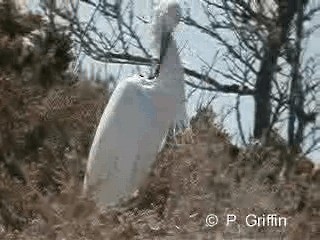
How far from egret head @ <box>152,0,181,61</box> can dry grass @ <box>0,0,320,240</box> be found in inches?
23.9

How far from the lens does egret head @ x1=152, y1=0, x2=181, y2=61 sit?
454 cm

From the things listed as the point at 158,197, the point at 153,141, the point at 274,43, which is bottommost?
the point at 158,197

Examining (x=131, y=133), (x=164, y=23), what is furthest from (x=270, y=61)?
(x=131, y=133)

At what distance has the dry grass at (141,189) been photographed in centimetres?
302

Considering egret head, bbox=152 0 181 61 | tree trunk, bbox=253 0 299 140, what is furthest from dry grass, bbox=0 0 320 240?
tree trunk, bbox=253 0 299 140

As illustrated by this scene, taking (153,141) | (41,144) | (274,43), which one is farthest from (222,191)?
(274,43)

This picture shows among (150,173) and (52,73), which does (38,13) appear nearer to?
(52,73)

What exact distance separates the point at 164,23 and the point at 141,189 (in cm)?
111

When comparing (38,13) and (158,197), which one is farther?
(38,13)

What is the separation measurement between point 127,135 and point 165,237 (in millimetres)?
938

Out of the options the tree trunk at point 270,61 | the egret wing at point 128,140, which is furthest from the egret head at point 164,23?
the tree trunk at point 270,61

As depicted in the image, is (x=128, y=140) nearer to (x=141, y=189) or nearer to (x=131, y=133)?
(x=131, y=133)

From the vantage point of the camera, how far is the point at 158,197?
414 cm

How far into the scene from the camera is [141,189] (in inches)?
159
